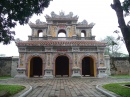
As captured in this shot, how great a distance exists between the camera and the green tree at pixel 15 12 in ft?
23.3

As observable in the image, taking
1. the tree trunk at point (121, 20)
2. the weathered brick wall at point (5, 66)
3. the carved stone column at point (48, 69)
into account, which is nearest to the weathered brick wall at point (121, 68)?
the carved stone column at point (48, 69)

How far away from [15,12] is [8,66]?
58.2 feet

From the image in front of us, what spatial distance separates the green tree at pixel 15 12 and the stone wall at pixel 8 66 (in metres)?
16.2

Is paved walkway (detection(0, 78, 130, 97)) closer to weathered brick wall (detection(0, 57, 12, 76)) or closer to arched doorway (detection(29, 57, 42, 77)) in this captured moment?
arched doorway (detection(29, 57, 42, 77))

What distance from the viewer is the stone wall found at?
23328mm

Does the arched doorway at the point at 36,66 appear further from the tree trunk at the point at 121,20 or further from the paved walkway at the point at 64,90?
the tree trunk at the point at 121,20

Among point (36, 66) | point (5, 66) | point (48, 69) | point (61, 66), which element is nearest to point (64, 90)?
point (48, 69)

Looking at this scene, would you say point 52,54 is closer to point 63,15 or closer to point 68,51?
point 68,51

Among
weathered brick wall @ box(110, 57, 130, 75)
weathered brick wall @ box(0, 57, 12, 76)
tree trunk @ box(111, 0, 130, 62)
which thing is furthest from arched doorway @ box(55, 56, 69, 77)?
tree trunk @ box(111, 0, 130, 62)

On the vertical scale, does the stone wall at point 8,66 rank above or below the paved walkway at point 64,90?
above

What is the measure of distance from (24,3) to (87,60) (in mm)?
17557

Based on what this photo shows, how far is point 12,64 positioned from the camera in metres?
23.3

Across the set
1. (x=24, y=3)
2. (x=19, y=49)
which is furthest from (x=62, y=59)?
(x=24, y=3)

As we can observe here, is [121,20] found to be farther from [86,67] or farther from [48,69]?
[86,67]
